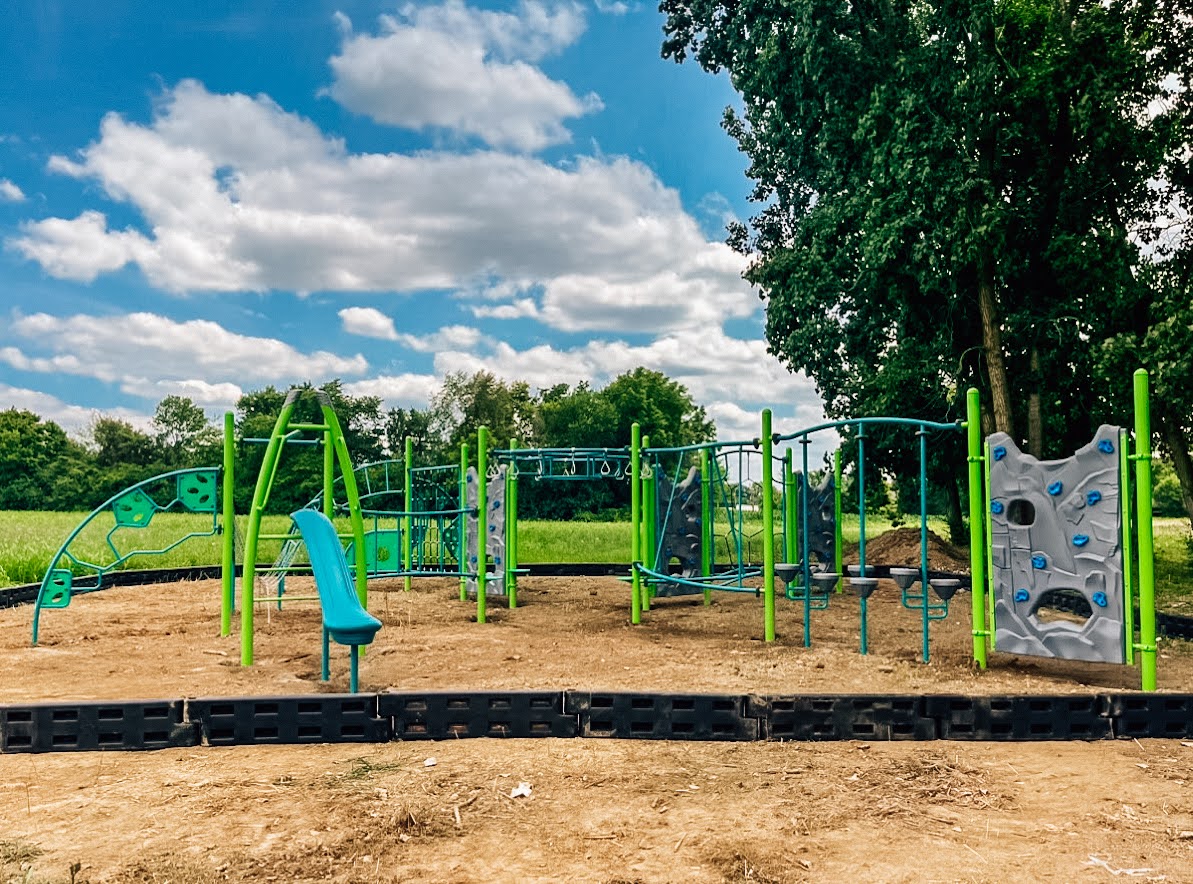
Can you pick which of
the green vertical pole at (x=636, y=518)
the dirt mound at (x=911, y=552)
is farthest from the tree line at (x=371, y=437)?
the green vertical pole at (x=636, y=518)

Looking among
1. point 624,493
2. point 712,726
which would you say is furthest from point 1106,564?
point 624,493

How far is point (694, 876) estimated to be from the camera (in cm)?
350

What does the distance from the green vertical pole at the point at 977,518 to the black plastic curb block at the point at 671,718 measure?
305cm

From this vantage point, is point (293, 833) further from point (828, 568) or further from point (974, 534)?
point (828, 568)

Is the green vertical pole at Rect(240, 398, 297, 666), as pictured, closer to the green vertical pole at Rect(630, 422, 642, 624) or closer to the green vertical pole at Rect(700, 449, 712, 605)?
the green vertical pole at Rect(630, 422, 642, 624)

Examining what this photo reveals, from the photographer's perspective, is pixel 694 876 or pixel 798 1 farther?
pixel 798 1

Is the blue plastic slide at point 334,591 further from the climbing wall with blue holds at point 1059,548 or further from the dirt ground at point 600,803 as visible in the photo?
the climbing wall with blue holds at point 1059,548

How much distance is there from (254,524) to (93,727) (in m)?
2.37

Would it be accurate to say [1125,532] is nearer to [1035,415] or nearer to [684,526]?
[684,526]

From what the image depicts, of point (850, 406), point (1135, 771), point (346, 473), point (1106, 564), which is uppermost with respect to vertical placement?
point (850, 406)

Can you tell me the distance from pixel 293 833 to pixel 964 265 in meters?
14.6

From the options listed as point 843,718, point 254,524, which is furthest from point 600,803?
point 254,524

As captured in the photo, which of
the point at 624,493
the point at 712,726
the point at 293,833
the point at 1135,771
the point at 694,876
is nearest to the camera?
the point at 694,876

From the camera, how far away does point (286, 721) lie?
17.7 ft
